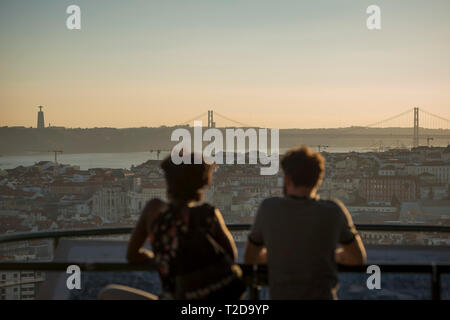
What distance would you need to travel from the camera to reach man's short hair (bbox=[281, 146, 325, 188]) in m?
1.87

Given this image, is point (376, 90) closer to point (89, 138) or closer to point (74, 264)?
point (89, 138)

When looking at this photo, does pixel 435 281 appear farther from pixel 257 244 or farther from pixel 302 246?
pixel 257 244

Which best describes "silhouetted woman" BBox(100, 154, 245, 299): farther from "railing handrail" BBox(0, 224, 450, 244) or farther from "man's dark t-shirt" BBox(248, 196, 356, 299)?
"railing handrail" BBox(0, 224, 450, 244)

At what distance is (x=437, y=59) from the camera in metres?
29.7

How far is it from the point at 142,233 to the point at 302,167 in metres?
0.58

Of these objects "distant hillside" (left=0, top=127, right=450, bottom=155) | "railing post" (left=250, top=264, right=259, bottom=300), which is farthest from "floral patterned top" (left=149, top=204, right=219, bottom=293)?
"distant hillside" (left=0, top=127, right=450, bottom=155)

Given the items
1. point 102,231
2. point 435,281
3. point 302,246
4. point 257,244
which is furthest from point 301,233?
point 102,231

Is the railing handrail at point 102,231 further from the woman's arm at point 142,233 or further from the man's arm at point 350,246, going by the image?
the man's arm at point 350,246

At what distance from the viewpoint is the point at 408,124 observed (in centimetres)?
4944

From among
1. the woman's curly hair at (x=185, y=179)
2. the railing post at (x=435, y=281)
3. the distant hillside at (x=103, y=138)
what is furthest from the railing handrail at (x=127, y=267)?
the distant hillside at (x=103, y=138)

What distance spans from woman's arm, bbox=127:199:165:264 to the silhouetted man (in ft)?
1.13

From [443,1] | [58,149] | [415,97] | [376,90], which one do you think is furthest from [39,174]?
[415,97]

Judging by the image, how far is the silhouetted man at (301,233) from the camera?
1.83 metres
